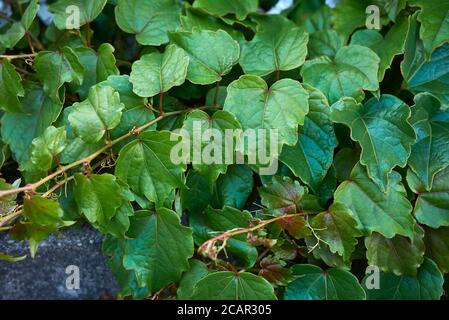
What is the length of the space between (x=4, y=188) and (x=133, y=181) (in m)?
0.25

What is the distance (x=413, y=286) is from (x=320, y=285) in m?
0.21

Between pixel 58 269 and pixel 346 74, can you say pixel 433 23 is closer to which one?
pixel 346 74

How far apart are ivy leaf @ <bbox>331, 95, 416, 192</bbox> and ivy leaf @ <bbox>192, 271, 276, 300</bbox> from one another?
12.9 inches

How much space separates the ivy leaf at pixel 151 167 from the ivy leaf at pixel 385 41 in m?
0.52

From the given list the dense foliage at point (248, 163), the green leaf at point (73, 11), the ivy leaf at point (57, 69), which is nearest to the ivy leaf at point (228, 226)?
the dense foliage at point (248, 163)

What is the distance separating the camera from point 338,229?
3.82 feet

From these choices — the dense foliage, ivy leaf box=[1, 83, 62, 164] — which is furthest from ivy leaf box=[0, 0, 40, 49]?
ivy leaf box=[1, 83, 62, 164]

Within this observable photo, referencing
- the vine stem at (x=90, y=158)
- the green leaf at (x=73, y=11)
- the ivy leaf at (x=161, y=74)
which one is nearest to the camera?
the vine stem at (x=90, y=158)

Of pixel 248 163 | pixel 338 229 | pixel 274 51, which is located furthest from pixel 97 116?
pixel 338 229

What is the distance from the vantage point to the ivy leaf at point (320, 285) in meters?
1.18

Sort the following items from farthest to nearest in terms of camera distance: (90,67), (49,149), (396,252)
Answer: (90,67) < (396,252) < (49,149)

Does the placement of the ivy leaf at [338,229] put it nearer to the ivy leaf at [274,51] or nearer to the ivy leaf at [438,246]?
the ivy leaf at [438,246]

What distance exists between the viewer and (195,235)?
127 centimetres

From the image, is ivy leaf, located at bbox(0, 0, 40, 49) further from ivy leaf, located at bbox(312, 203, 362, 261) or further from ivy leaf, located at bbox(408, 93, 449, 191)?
ivy leaf, located at bbox(408, 93, 449, 191)
